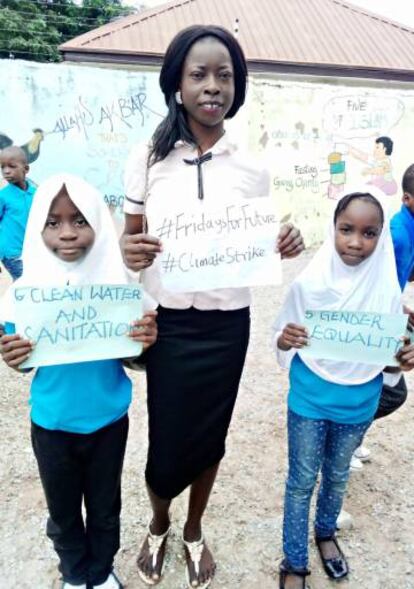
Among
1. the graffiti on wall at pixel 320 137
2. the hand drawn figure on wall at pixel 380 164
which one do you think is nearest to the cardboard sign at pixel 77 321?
the graffiti on wall at pixel 320 137

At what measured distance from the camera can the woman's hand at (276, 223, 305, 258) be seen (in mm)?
1540

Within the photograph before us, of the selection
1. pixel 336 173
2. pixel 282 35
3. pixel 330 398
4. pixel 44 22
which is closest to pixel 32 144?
pixel 336 173

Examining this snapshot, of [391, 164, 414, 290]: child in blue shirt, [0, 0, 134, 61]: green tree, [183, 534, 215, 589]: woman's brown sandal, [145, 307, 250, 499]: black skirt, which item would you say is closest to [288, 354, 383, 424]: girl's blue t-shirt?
[145, 307, 250, 499]: black skirt

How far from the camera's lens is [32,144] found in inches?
250

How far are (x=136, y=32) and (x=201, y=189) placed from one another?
11.0 meters

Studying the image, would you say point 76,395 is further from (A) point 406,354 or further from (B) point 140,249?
(A) point 406,354

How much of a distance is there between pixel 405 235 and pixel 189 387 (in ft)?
3.65

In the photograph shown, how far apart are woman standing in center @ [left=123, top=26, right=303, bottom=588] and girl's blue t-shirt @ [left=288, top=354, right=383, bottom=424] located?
0.78 feet

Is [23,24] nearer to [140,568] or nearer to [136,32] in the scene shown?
[136,32]

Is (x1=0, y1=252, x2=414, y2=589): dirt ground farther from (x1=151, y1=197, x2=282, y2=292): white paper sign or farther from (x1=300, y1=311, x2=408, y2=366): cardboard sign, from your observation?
(x1=151, y1=197, x2=282, y2=292): white paper sign

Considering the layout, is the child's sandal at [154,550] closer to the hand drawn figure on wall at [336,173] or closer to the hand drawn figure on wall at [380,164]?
the hand drawn figure on wall at [336,173]

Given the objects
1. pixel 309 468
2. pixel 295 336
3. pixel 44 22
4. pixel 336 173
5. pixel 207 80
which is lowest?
pixel 309 468

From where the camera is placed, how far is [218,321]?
1.60 metres

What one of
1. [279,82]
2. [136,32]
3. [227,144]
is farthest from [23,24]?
[227,144]
